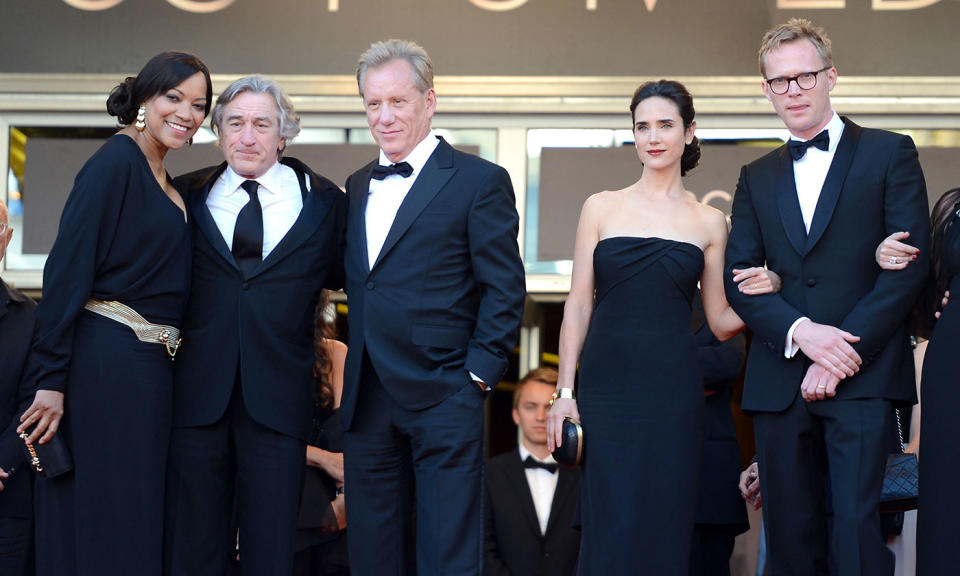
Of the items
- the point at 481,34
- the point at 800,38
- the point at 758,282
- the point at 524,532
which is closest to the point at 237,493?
the point at 758,282

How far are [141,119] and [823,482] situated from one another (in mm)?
2654

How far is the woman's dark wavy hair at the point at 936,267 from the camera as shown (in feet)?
14.6

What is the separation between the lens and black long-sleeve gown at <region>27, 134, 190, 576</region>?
4.45m

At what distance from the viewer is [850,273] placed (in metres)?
4.30

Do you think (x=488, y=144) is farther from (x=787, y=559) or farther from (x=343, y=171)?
(x=787, y=559)

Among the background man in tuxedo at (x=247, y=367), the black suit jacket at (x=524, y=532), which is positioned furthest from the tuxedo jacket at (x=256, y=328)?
the black suit jacket at (x=524, y=532)

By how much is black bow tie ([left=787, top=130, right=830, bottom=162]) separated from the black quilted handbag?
1082 mm

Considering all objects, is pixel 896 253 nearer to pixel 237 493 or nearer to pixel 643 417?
pixel 643 417

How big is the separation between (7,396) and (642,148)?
273 cm

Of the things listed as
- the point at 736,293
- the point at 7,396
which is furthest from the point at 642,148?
the point at 7,396

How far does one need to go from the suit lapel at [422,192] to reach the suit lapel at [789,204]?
1.10 m

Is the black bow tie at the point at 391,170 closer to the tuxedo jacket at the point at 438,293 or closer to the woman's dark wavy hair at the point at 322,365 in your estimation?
the tuxedo jacket at the point at 438,293

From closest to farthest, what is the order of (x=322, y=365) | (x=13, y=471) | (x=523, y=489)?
(x=13, y=471) < (x=322, y=365) < (x=523, y=489)

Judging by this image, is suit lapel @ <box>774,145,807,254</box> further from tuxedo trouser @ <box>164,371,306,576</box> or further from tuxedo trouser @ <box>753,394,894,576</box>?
tuxedo trouser @ <box>164,371,306,576</box>
